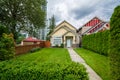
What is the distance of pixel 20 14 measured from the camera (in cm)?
2509

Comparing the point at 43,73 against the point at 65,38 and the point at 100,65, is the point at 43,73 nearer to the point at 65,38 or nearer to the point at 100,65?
the point at 100,65

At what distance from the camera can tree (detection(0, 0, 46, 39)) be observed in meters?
23.9

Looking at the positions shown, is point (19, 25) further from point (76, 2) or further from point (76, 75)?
point (76, 75)

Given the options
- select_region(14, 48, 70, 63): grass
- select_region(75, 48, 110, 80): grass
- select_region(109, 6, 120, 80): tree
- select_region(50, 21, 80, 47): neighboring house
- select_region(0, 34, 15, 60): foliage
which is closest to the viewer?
select_region(109, 6, 120, 80): tree

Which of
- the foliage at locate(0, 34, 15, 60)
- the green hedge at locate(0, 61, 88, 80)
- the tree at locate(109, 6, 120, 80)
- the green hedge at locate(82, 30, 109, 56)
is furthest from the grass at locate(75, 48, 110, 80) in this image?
the foliage at locate(0, 34, 15, 60)

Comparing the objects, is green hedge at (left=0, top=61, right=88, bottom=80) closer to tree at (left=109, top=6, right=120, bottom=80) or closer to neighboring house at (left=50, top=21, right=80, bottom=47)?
tree at (left=109, top=6, right=120, bottom=80)

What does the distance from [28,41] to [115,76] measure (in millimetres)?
36542

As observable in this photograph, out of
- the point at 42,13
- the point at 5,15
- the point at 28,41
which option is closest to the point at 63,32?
the point at 28,41

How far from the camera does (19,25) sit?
26.0m

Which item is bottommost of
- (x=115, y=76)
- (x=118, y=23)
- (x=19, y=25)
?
(x=115, y=76)

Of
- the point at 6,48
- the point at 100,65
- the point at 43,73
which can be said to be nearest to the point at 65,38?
the point at 6,48

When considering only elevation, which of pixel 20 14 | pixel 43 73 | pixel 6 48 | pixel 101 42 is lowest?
pixel 43 73

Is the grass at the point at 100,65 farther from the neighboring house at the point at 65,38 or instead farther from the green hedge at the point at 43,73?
the neighboring house at the point at 65,38

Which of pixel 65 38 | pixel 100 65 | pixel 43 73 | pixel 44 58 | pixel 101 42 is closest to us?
pixel 43 73
